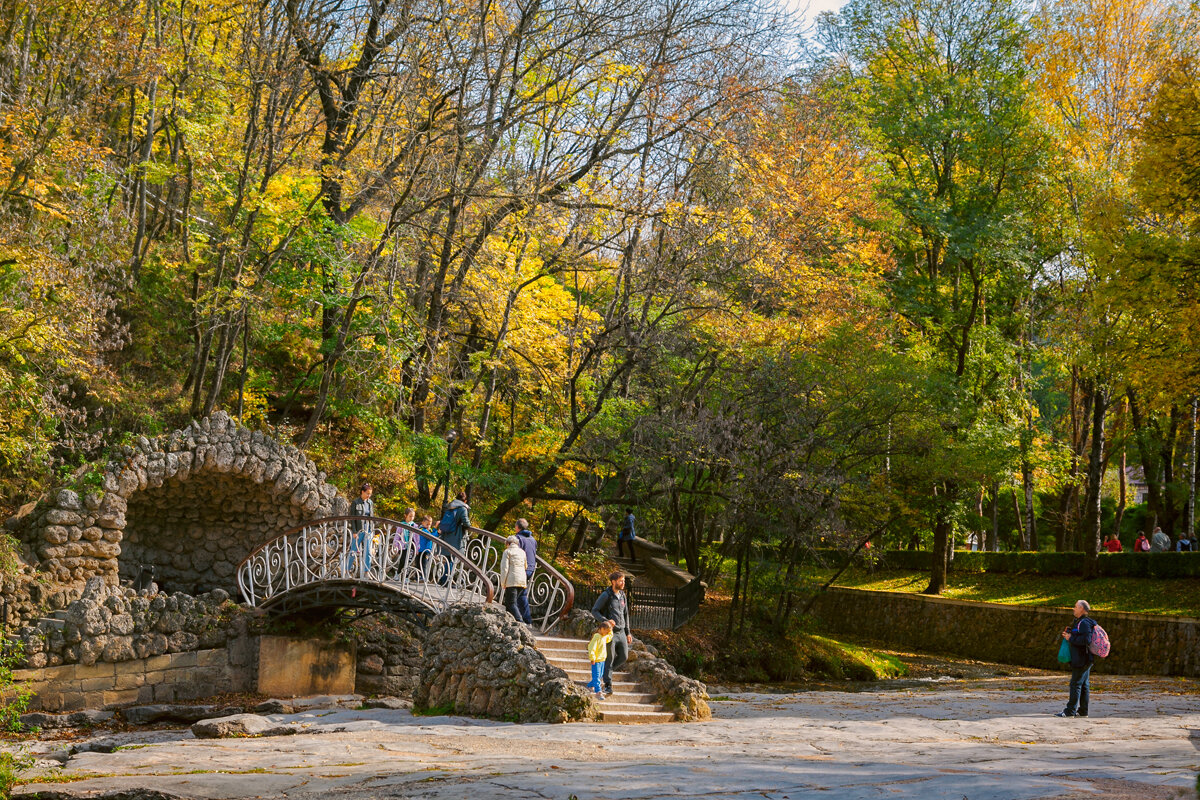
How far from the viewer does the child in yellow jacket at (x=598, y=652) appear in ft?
39.7

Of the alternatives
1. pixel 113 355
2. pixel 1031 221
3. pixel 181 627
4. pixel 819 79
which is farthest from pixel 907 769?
pixel 819 79

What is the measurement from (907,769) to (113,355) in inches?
804

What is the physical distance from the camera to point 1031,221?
94.1 ft

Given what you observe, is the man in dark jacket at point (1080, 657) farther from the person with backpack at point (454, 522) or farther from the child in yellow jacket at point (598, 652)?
the person with backpack at point (454, 522)

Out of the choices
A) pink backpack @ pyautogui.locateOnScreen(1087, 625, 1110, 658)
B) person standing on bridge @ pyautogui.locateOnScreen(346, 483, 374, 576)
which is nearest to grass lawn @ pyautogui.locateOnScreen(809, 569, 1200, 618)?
pink backpack @ pyautogui.locateOnScreen(1087, 625, 1110, 658)

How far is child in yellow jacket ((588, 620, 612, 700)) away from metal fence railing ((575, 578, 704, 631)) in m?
9.59

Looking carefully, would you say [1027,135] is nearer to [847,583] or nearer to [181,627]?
[847,583]

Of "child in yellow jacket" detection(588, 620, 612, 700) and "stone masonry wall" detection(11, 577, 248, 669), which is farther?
"stone masonry wall" detection(11, 577, 248, 669)

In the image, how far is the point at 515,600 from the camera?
14141mm

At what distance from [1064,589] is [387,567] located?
19759mm

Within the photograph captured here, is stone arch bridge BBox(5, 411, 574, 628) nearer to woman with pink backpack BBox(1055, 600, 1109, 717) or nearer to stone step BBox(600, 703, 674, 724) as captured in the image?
stone step BBox(600, 703, 674, 724)

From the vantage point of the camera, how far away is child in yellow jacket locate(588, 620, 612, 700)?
39.7 feet

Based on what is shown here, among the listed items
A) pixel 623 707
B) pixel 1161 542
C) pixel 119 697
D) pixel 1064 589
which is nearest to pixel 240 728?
pixel 623 707

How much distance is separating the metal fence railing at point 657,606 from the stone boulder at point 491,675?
9288 millimetres
